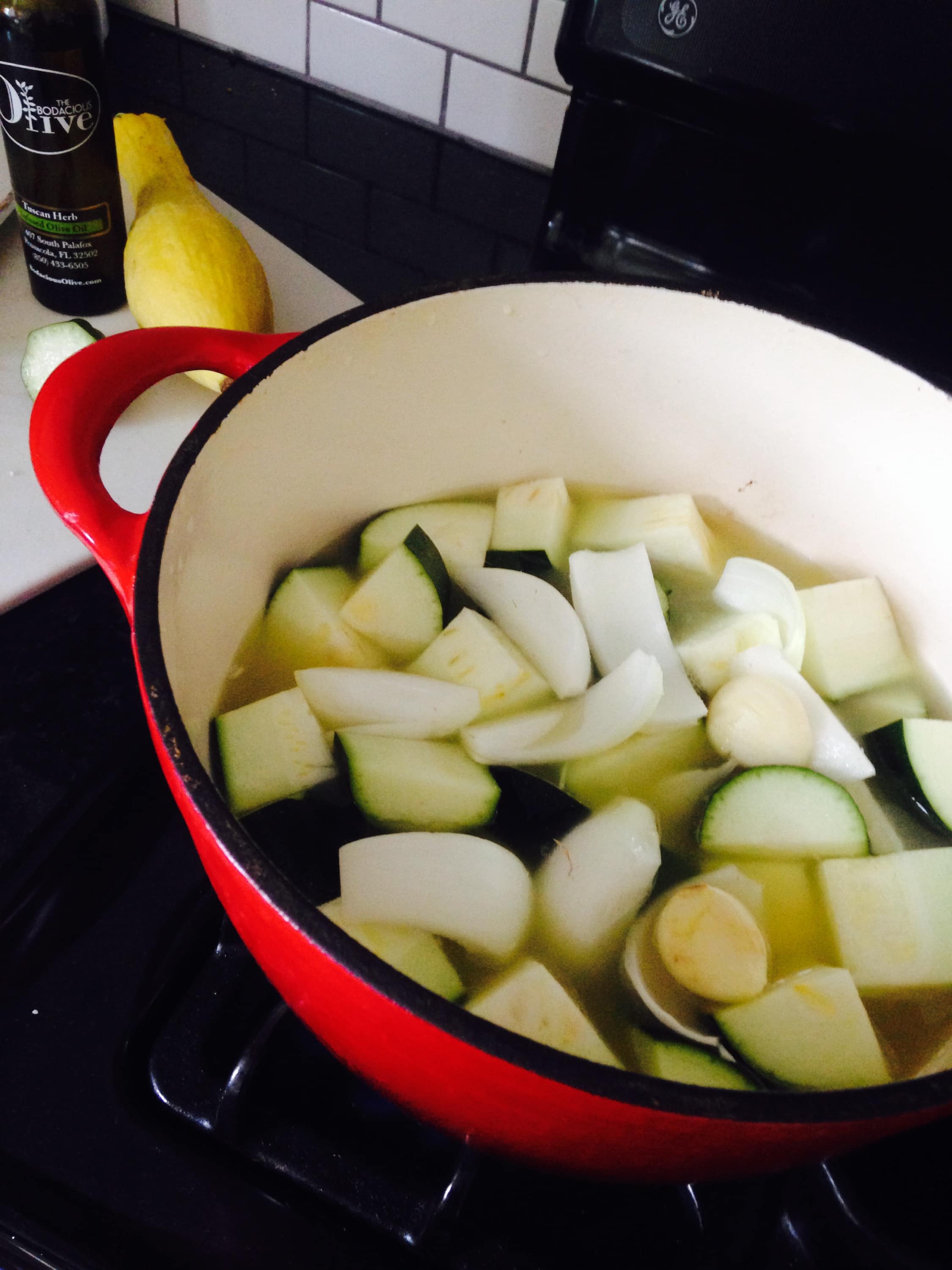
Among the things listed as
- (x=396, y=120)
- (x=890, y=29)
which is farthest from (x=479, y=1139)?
(x=396, y=120)

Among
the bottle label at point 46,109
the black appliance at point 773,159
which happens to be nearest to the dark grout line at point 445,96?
the black appliance at point 773,159

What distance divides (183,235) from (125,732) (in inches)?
17.0

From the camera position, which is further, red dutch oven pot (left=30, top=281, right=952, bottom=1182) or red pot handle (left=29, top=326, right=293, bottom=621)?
red pot handle (left=29, top=326, right=293, bottom=621)

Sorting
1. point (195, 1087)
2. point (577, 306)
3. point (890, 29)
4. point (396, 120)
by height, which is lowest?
point (195, 1087)

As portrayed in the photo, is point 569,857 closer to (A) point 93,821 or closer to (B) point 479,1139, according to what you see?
(B) point 479,1139

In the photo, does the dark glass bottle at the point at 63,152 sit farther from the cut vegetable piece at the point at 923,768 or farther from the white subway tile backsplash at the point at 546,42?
the cut vegetable piece at the point at 923,768

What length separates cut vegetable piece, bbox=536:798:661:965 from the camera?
51 cm

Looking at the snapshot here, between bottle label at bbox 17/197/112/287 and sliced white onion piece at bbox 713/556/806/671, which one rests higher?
bottle label at bbox 17/197/112/287

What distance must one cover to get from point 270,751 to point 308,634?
0.35 feet

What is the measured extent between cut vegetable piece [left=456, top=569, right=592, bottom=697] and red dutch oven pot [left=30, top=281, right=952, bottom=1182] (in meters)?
0.11

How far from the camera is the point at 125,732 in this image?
587mm

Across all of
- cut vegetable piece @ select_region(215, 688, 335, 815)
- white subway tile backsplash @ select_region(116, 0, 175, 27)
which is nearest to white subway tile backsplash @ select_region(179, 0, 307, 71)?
white subway tile backsplash @ select_region(116, 0, 175, 27)

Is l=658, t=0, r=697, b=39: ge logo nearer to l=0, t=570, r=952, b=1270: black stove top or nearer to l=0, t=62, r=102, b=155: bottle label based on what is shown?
l=0, t=62, r=102, b=155: bottle label

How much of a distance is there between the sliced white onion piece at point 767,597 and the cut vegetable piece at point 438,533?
19 cm
